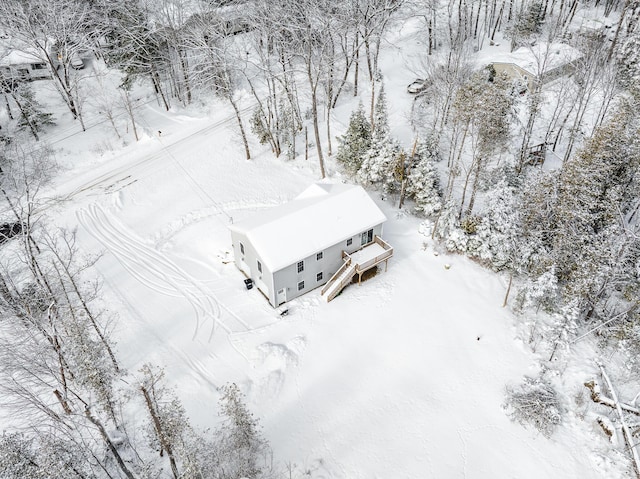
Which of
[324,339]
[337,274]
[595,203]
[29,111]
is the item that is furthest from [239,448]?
[29,111]

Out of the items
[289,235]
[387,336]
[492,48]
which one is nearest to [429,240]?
[387,336]

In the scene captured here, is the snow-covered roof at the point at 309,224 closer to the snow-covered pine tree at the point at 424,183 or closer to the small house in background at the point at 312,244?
the small house in background at the point at 312,244

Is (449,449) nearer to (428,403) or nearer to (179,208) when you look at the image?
(428,403)

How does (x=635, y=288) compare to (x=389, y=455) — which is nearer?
(x=389, y=455)

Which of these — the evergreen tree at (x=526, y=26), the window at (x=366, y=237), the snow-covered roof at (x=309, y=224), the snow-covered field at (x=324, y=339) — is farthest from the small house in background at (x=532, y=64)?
the window at (x=366, y=237)

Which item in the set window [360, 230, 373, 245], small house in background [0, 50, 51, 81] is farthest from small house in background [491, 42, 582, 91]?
small house in background [0, 50, 51, 81]

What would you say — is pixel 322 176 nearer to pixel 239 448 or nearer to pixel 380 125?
pixel 380 125

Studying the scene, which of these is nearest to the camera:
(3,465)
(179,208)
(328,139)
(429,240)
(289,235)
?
(3,465)

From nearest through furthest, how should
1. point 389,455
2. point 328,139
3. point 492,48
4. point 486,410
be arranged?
point 389,455 < point 486,410 < point 328,139 < point 492,48
